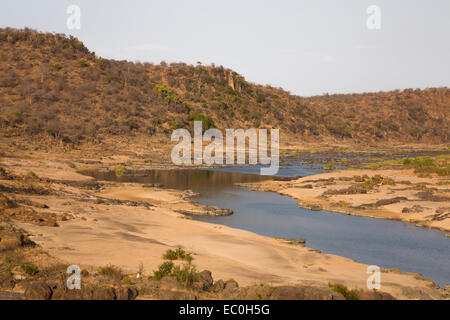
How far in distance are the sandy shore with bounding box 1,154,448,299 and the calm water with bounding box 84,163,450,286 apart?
2.08 meters

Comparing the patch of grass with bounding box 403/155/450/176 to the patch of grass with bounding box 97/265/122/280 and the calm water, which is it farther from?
the patch of grass with bounding box 97/265/122/280

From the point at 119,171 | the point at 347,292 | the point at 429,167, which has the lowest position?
the point at 347,292

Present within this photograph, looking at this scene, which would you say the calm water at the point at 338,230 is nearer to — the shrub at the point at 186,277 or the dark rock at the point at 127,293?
the shrub at the point at 186,277

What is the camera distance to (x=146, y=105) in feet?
256

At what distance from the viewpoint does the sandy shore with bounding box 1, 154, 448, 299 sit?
14.4m

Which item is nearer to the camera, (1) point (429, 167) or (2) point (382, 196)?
(2) point (382, 196)

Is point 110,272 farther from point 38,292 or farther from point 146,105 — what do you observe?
Result: point 146,105

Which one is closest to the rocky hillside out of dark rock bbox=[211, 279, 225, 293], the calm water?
the calm water

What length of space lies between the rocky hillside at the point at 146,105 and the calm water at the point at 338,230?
2744 cm

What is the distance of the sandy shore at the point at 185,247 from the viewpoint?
568 inches

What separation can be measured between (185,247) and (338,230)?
9909mm

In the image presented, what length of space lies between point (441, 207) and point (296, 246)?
12446mm

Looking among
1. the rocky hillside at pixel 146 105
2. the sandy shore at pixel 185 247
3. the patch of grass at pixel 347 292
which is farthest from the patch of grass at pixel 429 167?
the rocky hillside at pixel 146 105

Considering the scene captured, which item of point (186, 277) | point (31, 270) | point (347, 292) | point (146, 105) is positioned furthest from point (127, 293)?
point (146, 105)
